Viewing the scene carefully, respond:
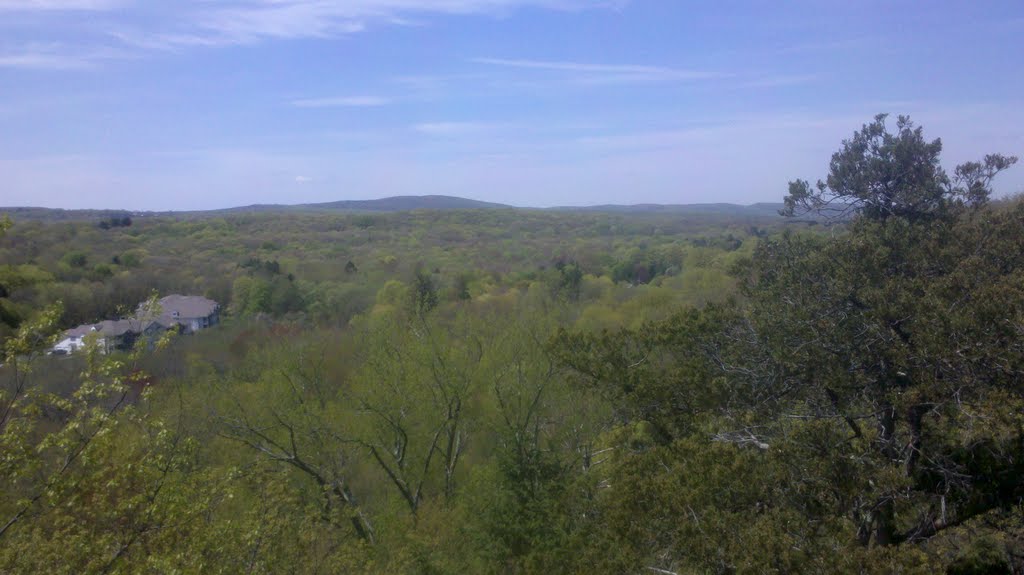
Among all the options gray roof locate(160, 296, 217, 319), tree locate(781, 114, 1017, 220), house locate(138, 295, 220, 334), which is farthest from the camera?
gray roof locate(160, 296, 217, 319)

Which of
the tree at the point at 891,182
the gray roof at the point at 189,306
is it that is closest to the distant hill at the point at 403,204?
the gray roof at the point at 189,306

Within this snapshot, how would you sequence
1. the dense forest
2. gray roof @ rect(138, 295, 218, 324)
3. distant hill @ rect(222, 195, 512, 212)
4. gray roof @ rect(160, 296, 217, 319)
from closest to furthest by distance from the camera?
the dense forest < gray roof @ rect(138, 295, 218, 324) < gray roof @ rect(160, 296, 217, 319) < distant hill @ rect(222, 195, 512, 212)

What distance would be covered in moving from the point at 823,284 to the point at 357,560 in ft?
20.1

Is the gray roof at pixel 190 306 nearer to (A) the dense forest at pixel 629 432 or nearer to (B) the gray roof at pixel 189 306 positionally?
(B) the gray roof at pixel 189 306

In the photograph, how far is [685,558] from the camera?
19.5 feet

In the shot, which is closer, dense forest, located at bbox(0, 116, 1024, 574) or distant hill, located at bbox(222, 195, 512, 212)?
dense forest, located at bbox(0, 116, 1024, 574)

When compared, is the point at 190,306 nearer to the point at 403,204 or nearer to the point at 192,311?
the point at 192,311

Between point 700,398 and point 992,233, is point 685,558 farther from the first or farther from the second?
point 992,233

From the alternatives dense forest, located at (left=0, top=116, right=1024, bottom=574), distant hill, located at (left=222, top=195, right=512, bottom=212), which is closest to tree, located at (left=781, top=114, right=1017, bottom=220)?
dense forest, located at (left=0, top=116, right=1024, bottom=574)

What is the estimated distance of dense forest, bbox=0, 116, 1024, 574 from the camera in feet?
18.6

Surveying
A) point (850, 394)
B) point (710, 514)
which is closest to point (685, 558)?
point (710, 514)

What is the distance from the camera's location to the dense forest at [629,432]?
5660 millimetres

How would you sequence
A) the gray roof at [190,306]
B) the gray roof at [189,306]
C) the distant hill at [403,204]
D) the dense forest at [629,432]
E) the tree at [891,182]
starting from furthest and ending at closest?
the distant hill at [403,204], the gray roof at [190,306], the gray roof at [189,306], the tree at [891,182], the dense forest at [629,432]

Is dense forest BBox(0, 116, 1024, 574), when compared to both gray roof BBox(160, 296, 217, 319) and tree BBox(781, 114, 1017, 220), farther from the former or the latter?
gray roof BBox(160, 296, 217, 319)
